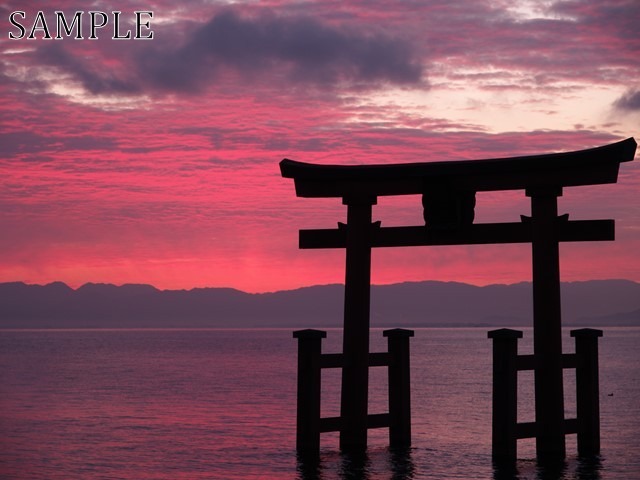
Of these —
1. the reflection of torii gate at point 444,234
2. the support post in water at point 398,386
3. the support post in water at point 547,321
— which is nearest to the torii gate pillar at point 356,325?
the reflection of torii gate at point 444,234

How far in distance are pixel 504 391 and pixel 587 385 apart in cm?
213

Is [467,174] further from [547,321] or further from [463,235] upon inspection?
[547,321]

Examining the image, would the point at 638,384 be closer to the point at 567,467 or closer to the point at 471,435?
the point at 471,435

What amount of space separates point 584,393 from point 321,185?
531 centimetres

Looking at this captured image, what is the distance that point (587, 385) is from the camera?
15664 mm

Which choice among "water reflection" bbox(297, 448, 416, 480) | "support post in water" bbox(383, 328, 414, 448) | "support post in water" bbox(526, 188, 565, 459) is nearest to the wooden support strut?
"support post in water" bbox(526, 188, 565, 459)

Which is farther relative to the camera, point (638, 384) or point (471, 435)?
point (638, 384)

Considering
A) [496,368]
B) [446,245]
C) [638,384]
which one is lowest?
[638,384]

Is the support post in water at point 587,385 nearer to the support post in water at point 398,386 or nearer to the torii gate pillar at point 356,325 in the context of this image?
the support post in water at point 398,386

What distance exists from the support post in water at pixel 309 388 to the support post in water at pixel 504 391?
271cm

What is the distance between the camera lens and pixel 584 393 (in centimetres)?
1569

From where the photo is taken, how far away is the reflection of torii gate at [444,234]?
14664mm

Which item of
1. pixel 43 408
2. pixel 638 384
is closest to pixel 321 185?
pixel 43 408

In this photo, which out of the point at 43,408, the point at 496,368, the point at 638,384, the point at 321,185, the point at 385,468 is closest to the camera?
the point at 496,368
